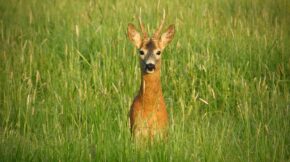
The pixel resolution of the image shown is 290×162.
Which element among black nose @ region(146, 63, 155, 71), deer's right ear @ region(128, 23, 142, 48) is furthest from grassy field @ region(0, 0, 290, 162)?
deer's right ear @ region(128, 23, 142, 48)

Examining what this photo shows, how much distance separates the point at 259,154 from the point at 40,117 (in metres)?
2.16

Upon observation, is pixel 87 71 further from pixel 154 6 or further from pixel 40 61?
pixel 154 6

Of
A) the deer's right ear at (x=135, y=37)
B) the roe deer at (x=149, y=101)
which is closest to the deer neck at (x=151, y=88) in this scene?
the roe deer at (x=149, y=101)

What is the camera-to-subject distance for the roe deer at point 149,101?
5688mm

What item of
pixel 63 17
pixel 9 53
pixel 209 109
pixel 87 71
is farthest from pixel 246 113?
pixel 63 17

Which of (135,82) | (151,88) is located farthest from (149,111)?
(135,82)

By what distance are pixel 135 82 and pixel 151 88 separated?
1.24m

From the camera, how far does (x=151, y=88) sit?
20.0ft

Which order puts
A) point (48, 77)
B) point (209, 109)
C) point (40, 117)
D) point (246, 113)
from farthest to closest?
1. point (48, 77)
2. point (209, 109)
3. point (40, 117)
4. point (246, 113)

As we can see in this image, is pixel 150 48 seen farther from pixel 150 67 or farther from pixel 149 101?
pixel 149 101

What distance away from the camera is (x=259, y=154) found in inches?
208

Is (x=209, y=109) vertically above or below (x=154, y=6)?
below

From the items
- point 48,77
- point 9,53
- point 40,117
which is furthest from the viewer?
point 9,53

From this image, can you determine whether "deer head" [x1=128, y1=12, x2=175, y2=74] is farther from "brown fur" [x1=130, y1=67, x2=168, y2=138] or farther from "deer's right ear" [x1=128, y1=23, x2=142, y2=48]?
"brown fur" [x1=130, y1=67, x2=168, y2=138]
